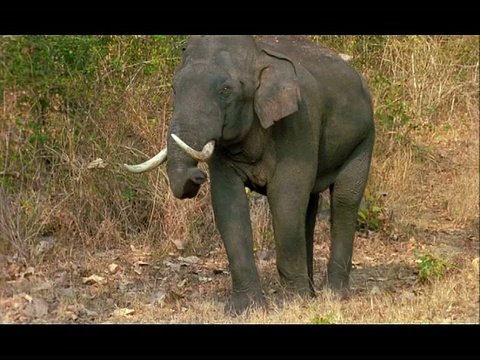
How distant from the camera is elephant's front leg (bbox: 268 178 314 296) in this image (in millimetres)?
9516

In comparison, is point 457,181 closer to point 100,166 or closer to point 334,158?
point 334,158

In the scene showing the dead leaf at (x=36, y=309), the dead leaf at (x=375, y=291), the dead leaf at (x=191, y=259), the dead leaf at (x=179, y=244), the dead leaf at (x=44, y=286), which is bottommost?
the dead leaf at (x=191, y=259)

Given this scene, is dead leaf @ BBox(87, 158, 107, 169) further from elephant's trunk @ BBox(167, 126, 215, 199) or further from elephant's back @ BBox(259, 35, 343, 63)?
elephant's trunk @ BBox(167, 126, 215, 199)

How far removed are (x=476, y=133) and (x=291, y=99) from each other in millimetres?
5481

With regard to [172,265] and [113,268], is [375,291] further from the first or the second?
[113,268]

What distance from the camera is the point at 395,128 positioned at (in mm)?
13758

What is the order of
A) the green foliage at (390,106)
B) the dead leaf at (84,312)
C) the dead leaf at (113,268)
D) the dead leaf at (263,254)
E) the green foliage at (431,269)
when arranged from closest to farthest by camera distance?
the dead leaf at (84,312)
the green foliage at (431,269)
the dead leaf at (113,268)
the dead leaf at (263,254)
the green foliage at (390,106)

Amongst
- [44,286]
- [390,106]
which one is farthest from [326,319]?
[390,106]

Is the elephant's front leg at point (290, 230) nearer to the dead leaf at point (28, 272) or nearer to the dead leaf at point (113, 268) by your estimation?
the dead leaf at point (113, 268)

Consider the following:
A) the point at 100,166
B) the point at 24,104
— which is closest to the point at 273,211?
the point at 100,166

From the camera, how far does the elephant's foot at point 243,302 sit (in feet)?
31.1

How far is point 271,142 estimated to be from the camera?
9.59 metres

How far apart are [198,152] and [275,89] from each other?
102cm

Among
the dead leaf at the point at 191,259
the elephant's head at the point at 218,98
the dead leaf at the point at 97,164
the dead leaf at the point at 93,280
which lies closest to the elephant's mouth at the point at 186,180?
the elephant's head at the point at 218,98
